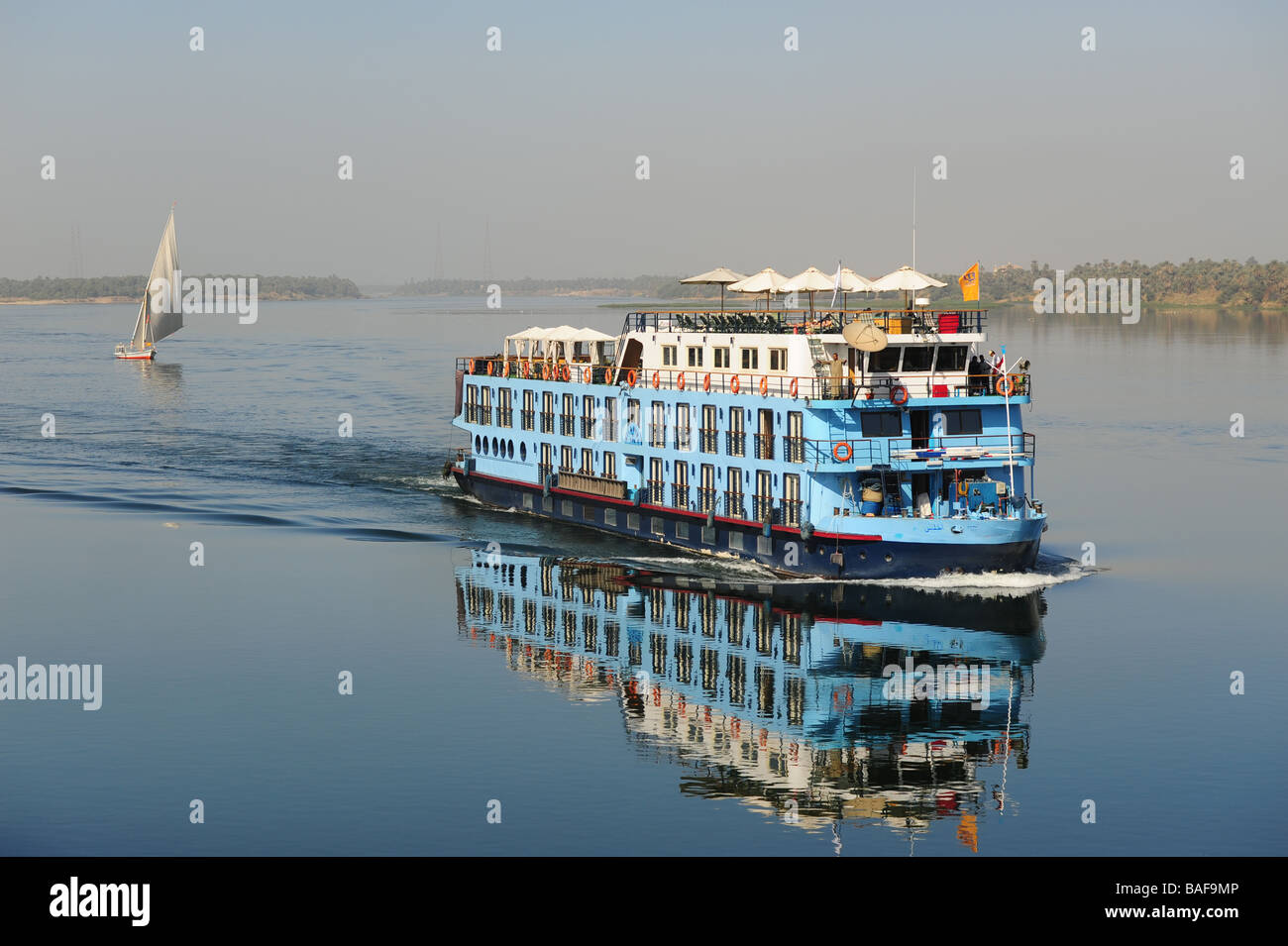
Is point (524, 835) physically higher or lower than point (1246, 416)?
lower

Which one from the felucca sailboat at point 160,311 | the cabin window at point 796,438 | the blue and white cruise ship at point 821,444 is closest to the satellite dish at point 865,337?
the blue and white cruise ship at point 821,444

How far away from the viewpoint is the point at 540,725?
4388 centimetres

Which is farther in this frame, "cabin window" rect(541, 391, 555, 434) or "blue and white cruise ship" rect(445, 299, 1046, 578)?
"cabin window" rect(541, 391, 555, 434)

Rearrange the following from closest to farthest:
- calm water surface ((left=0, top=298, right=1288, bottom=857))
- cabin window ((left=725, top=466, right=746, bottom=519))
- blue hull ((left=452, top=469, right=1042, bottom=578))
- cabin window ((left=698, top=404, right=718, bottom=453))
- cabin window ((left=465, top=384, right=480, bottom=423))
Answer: calm water surface ((left=0, top=298, right=1288, bottom=857))
blue hull ((left=452, top=469, right=1042, bottom=578))
cabin window ((left=725, top=466, right=746, bottom=519))
cabin window ((left=698, top=404, right=718, bottom=453))
cabin window ((left=465, top=384, right=480, bottom=423))

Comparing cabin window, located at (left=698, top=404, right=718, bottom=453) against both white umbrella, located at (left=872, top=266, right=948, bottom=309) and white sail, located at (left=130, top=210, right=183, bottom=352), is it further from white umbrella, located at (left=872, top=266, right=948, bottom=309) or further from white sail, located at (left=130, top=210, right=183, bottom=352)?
white sail, located at (left=130, top=210, right=183, bottom=352)

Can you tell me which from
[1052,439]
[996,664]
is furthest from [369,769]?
[1052,439]

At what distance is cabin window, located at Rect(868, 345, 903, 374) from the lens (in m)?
58.1

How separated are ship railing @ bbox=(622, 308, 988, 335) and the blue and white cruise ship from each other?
0.09 metres

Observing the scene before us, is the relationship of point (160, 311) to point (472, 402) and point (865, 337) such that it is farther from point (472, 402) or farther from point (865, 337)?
point (865, 337)

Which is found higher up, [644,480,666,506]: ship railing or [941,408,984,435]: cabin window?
[941,408,984,435]: cabin window

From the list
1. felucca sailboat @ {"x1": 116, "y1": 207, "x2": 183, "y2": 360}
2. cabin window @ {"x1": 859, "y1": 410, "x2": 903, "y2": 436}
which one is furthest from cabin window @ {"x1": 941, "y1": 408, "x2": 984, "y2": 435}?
felucca sailboat @ {"x1": 116, "y1": 207, "x2": 183, "y2": 360}

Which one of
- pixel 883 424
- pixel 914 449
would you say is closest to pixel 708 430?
pixel 883 424

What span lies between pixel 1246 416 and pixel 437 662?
7727 centimetres

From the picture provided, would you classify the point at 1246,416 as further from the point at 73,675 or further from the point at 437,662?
the point at 73,675
